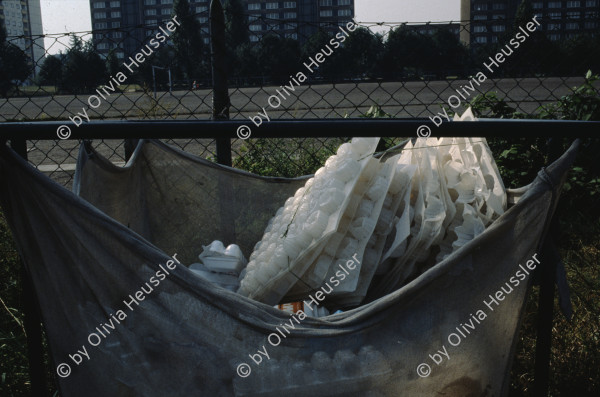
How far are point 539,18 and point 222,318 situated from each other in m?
3.40

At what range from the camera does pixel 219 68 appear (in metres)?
3.09

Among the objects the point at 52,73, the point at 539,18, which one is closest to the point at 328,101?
the point at 52,73

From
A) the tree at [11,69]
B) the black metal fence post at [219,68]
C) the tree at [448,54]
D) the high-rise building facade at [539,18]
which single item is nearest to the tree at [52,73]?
the tree at [11,69]

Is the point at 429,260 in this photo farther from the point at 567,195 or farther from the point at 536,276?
the point at 567,195

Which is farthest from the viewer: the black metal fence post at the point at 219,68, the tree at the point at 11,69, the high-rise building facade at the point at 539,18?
the tree at the point at 11,69

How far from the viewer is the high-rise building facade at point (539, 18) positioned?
3.87 metres

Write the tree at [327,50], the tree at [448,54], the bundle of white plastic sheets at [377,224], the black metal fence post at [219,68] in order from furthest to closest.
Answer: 1. the tree at [448,54]
2. the tree at [327,50]
3. the black metal fence post at [219,68]
4. the bundle of white plastic sheets at [377,224]

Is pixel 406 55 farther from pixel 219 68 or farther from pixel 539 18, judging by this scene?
pixel 219 68

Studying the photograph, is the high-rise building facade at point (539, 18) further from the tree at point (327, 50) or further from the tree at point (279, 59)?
the tree at point (279, 59)

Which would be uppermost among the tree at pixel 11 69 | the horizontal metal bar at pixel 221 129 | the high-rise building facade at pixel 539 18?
the high-rise building facade at pixel 539 18

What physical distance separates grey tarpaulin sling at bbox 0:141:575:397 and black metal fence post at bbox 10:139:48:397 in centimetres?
6

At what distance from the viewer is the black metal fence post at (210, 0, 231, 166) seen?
119 inches

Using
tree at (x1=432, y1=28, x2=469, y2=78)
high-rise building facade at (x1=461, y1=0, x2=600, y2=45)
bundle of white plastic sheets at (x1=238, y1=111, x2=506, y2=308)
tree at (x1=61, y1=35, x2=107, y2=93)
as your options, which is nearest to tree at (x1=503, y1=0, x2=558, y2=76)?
high-rise building facade at (x1=461, y1=0, x2=600, y2=45)

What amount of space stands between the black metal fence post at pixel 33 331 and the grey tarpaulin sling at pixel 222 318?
0.06m
